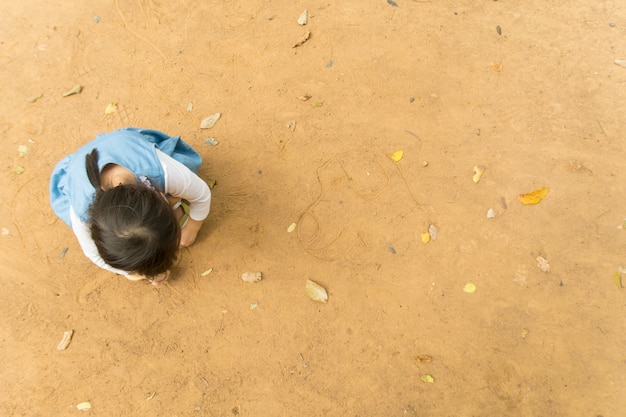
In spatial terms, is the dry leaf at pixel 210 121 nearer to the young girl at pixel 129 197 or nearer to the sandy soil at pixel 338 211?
the sandy soil at pixel 338 211

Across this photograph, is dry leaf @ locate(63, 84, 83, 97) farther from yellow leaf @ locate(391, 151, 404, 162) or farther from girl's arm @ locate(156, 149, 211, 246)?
yellow leaf @ locate(391, 151, 404, 162)

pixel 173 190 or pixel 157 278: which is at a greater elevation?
pixel 173 190

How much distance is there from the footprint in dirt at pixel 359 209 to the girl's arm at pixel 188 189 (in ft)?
2.05

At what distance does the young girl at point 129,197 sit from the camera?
5.29ft

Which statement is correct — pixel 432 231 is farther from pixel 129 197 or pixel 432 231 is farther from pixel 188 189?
pixel 129 197

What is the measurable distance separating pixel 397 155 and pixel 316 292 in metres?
1.05

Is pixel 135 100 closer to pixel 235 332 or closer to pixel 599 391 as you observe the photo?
pixel 235 332

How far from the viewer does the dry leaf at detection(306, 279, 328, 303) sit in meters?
2.42

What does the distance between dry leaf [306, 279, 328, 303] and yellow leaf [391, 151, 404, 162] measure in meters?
0.97

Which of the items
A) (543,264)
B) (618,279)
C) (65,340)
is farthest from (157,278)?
(618,279)

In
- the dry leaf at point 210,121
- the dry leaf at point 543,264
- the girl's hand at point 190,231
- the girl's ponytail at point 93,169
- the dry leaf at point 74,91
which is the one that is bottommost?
the dry leaf at point 543,264

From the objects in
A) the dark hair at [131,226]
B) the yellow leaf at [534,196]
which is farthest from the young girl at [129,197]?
the yellow leaf at [534,196]

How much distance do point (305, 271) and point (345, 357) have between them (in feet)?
1.76

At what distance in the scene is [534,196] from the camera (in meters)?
2.60
